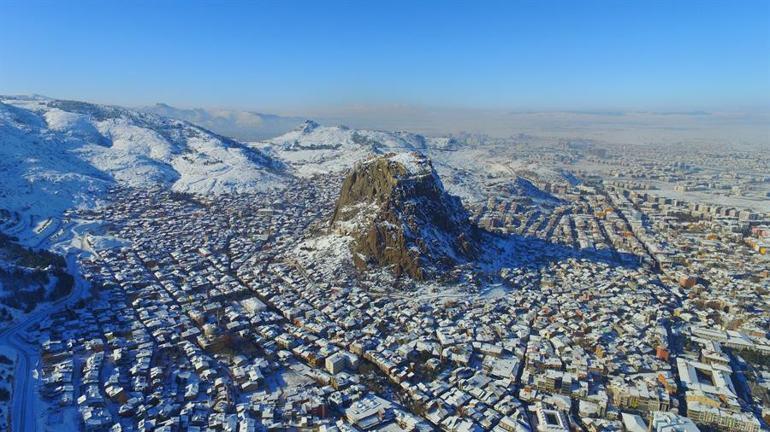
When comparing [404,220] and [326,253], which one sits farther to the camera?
[326,253]

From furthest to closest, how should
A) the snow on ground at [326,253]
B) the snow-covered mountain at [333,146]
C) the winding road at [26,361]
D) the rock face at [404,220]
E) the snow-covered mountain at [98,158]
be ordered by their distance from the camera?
the snow-covered mountain at [333,146] < the snow-covered mountain at [98,158] < the snow on ground at [326,253] < the rock face at [404,220] < the winding road at [26,361]

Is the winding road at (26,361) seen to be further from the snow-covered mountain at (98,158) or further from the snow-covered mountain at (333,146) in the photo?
the snow-covered mountain at (333,146)

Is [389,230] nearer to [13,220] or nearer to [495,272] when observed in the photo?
[495,272]

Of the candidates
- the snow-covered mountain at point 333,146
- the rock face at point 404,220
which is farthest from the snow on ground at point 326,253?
the snow-covered mountain at point 333,146

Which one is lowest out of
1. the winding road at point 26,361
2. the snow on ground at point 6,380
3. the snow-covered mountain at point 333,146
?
the winding road at point 26,361

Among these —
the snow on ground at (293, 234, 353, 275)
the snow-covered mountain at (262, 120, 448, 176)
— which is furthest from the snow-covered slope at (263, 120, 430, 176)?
the snow on ground at (293, 234, 353, 275)

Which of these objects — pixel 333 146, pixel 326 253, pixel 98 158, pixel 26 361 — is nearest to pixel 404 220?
pixel 326 253

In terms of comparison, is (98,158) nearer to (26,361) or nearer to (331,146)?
(331,146)
